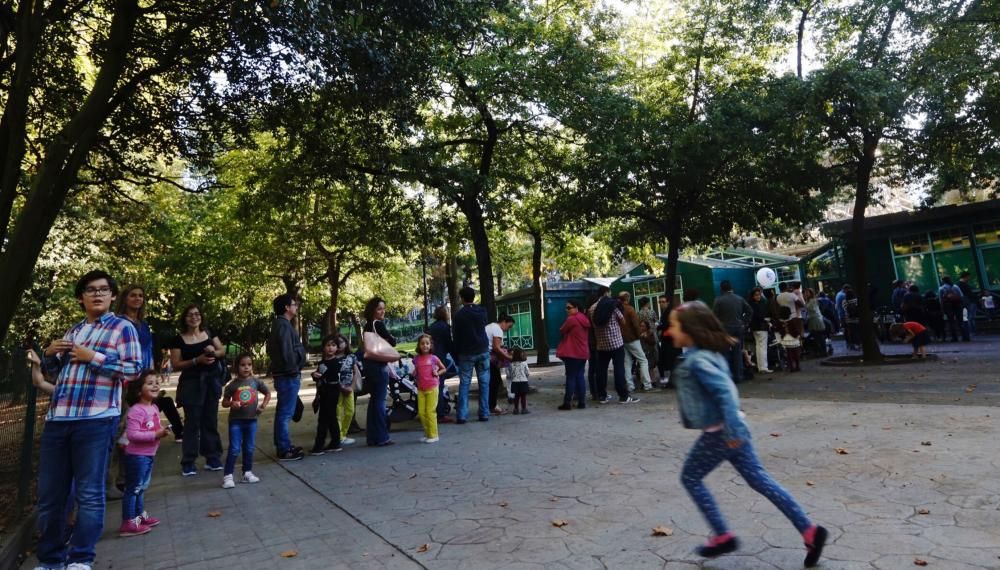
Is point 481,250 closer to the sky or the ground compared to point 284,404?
closer to the sky

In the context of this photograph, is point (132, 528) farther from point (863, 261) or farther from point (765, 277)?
point (765, 277)

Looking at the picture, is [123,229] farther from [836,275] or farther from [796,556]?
[836,275]

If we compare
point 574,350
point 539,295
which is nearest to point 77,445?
point 574,350

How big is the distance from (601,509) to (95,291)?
3890mm

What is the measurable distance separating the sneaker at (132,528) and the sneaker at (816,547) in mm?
4884

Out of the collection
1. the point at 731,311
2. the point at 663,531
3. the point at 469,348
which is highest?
the point at 731,311

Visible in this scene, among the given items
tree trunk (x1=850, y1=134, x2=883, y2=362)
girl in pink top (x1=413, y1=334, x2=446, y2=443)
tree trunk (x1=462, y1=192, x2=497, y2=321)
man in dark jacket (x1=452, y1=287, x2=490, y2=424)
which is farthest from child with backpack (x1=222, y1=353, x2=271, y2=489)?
tree trunk (x1=850, y1=134, x2=883, y2=362)

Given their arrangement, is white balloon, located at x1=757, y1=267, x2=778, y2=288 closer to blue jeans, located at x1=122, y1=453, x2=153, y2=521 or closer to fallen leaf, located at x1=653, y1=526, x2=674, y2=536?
fallen leaf, located at x1=653, y1=526, x2=674, y2=536

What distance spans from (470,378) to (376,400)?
176cm

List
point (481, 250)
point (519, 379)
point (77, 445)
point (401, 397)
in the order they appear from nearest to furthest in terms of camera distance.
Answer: point (77, 445) → point (519, 379) → point (401, 397) → point (481, 250)

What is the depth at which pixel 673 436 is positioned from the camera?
6.98m

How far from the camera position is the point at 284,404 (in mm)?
7285

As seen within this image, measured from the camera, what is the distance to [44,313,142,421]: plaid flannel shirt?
370cm

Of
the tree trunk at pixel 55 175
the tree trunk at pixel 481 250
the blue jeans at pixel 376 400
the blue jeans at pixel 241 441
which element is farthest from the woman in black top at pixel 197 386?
the tree trunk at pixel 481 250
